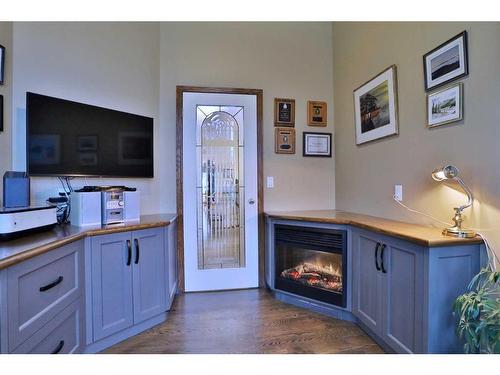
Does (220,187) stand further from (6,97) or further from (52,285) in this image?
(6,97)

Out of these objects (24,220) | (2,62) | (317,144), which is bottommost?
(24,220)

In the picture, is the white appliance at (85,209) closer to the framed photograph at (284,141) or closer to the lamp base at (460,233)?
the framed photograph at (284,141)

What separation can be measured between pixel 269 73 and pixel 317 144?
3.15ft

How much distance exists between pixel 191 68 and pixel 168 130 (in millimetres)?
712

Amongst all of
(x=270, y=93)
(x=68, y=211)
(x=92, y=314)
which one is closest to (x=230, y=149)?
(x=270, y=93)

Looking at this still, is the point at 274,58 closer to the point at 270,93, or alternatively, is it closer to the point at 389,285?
the point at 270,93

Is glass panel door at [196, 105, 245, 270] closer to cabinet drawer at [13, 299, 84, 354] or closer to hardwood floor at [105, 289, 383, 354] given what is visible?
hardwood floor at [105, 289, 383, 354]

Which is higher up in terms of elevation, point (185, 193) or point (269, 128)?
point (269, 128)

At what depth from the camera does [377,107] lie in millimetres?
2248

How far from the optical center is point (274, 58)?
2873 millimetres

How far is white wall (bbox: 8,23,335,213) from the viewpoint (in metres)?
2.00

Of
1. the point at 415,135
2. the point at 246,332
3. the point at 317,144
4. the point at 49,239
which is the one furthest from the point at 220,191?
the point at 415,135

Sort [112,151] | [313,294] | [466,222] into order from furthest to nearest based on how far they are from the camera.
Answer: [313,294], [112,151], [466,222]

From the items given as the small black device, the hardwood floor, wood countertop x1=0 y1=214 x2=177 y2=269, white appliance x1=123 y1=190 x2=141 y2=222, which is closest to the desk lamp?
Result: the hardwood floor
